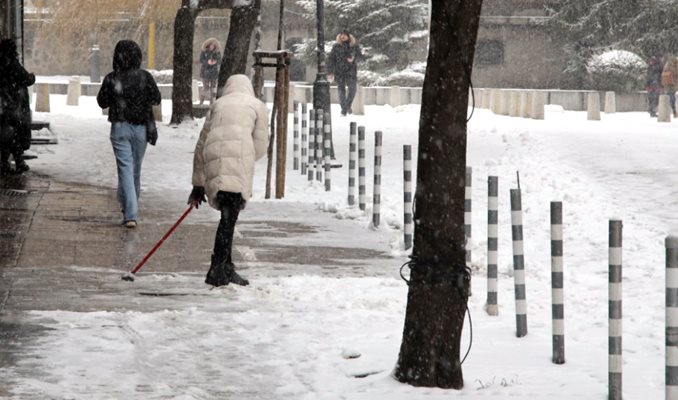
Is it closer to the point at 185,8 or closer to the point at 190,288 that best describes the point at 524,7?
the point at 185,8

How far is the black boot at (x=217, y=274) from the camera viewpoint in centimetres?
1155

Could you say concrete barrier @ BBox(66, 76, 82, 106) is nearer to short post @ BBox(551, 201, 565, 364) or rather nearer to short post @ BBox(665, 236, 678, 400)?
short post @ BBox(551, 201, 565, 364)

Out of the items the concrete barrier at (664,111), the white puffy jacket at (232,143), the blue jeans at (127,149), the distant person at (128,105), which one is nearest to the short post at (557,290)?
the white puffy jacket at (232,143)

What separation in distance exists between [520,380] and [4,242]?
667 cm

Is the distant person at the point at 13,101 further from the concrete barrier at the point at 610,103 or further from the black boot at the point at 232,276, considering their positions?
the concrete barrier at the point at 610,103

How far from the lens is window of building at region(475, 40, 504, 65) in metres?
55.6

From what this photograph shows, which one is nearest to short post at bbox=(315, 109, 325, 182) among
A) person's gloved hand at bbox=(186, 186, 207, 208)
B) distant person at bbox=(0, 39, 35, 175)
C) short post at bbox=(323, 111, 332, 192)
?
short post at bbox=(323, 111, 332, 192)

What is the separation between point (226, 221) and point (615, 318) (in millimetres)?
4096

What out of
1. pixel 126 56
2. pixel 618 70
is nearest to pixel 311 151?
pixel 126 56

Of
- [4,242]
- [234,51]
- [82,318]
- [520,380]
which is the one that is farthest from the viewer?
[234,51]

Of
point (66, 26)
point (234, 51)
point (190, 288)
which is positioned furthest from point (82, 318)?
point (66, 26)

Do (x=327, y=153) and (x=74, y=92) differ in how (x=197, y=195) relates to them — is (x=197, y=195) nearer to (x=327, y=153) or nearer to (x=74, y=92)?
(x=327, y=153)

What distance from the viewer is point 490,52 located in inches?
2197

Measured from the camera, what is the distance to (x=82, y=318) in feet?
32.9
